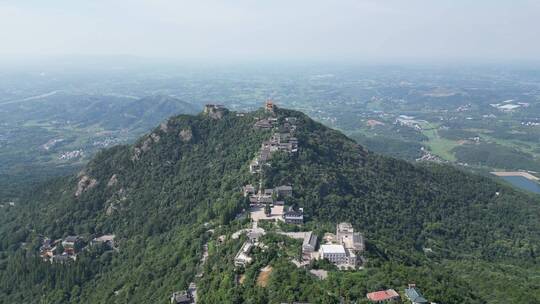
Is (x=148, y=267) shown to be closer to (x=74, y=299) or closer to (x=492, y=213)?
(x=74, y=299)

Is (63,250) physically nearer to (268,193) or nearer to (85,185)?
(85,185)

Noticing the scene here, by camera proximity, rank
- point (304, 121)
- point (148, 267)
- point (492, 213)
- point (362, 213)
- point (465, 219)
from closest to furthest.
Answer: point (148, 267), point (362, 213), point (465, 219), point (492, 213), point (304, 121)

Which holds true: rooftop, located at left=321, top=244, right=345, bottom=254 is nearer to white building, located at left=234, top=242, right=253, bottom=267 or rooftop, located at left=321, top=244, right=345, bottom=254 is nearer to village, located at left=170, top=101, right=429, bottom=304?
village, located at left=170, top=101, right=429, bottom=304

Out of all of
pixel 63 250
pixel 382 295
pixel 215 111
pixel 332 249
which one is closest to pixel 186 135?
pixel 215 111

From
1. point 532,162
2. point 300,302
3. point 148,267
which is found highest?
point 300,302

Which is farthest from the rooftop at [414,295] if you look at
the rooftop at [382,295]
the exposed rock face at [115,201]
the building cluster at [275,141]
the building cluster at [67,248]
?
the exposed rock face at [115,201]

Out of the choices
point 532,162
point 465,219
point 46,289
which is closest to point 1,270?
point 46,289
